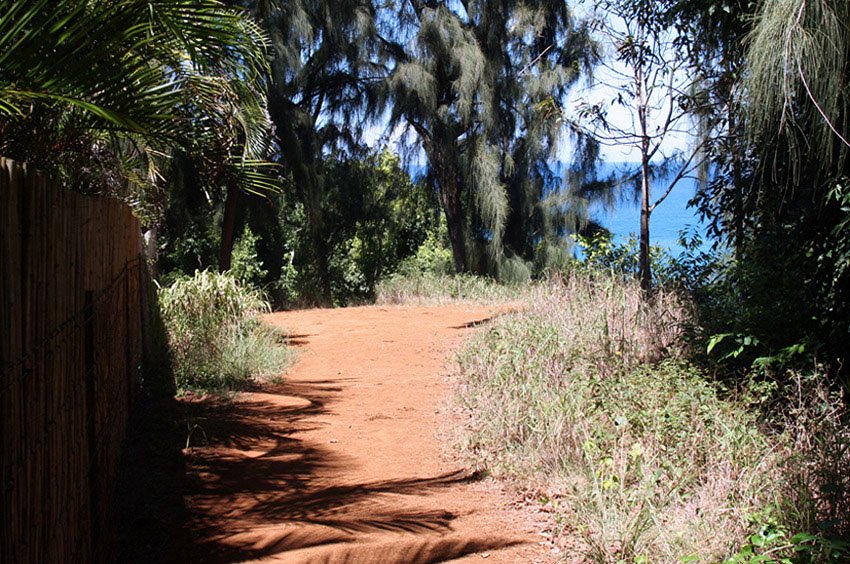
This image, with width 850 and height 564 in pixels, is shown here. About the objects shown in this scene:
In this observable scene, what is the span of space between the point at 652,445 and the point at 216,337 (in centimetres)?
645

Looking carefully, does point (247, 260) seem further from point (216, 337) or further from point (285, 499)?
point (285, 499)

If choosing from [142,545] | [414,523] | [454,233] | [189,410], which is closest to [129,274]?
[189,410]

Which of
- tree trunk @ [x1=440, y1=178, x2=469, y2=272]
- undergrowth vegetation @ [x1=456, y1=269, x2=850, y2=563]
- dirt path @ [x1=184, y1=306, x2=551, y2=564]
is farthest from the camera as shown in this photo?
tree trunk @ [x1=440, y1=178, x2=469, y2=272]

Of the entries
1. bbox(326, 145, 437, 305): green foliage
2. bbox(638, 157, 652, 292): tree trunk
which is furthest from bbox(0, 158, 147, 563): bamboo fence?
bbox(326, 145, 437, 305): green foliage

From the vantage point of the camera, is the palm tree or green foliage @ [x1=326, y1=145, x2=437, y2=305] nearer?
the palm tree

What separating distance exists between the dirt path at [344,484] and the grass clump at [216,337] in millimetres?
494

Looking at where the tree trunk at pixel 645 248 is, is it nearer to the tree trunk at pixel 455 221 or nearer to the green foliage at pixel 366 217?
the tree trunk at pixel 455 221

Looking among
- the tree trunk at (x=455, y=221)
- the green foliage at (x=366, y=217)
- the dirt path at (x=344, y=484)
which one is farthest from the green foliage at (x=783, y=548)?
the green foliage at (x=366, y=217)

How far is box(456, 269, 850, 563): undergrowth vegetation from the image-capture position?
422 centimetres

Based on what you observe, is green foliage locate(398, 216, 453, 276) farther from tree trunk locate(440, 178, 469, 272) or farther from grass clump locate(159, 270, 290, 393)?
grass clump locate(159, 270, 290, 393)

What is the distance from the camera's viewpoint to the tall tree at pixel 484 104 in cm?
2195

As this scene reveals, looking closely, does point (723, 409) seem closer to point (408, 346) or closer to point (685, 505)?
point (685, 505)

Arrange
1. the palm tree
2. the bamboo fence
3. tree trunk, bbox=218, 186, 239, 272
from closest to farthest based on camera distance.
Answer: the bamboo fence, the palm tree, tree trunk, bbox=218, 186, 239, 272

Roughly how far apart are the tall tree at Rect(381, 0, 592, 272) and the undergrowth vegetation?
45.1 feet
